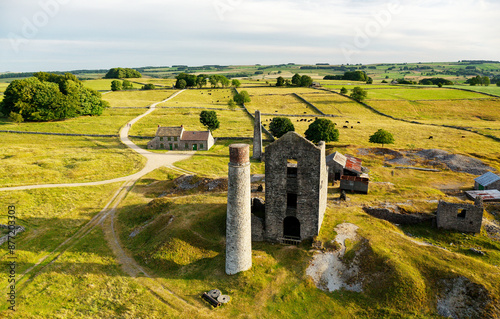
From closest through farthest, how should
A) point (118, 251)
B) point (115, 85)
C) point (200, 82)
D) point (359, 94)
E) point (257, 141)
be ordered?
point (118, 251) < point (257, 141) < point (359, 94) < point (115, 85) < point (200, 82)

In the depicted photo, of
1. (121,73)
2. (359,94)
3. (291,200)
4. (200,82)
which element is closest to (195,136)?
(291,200)

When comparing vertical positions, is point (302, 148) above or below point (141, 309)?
above

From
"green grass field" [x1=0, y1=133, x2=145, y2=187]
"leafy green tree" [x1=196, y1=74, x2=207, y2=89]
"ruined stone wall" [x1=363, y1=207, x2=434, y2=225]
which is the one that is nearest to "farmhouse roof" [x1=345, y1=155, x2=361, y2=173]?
"ruined stone wall" [x1=363, y1=207, x2=434, y2=225]

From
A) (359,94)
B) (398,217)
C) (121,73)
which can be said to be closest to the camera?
(398,217)

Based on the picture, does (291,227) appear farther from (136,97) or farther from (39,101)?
(136,97)

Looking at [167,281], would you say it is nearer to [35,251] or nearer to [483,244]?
[35,251]

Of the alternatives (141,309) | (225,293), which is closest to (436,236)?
(225,293)

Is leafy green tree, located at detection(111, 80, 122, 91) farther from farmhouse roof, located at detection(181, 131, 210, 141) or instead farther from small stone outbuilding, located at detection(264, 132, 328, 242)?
small stone outbuilding, located at detection(264, 132, 328, 242)
